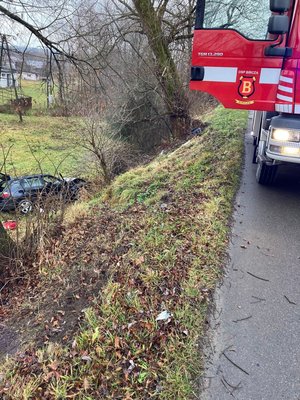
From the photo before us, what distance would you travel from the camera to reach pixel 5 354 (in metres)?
2.88

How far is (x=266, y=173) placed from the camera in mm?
5449

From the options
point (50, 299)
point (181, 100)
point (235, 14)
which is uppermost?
point (235, 14)

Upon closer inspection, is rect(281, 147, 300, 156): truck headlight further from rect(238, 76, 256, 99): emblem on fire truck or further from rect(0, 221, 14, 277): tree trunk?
rect(0, 221, 14, 277): tree trunk

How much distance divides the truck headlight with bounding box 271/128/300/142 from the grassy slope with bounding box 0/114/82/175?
9180 mm

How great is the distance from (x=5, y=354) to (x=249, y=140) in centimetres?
784

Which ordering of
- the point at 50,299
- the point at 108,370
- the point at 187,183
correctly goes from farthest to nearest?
the point at 187,183 < the point at 50,299 < the point at 108,370

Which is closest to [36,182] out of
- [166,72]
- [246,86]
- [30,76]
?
[30,76]

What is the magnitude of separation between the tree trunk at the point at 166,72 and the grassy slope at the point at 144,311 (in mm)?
8912

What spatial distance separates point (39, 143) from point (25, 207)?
15.5 meters

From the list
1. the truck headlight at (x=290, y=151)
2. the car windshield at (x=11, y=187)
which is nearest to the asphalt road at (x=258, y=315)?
the truck headlight at (x=290, y=151)

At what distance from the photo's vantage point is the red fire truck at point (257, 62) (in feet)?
13.2

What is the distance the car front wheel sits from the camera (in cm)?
522

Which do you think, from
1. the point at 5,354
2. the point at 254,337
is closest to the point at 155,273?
the point at 254,337

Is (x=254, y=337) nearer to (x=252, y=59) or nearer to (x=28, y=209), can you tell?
(x=252, y=59)
